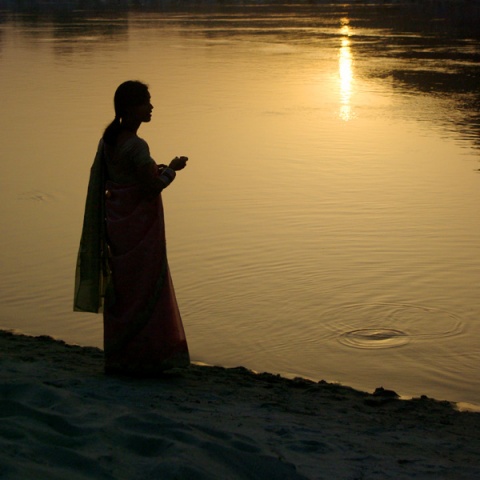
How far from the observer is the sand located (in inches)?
146

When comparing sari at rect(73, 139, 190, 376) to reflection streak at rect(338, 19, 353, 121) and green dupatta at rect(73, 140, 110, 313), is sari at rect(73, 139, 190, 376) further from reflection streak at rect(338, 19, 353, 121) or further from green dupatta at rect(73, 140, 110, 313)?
reflection streak at rect(338, 19, 353, 121)

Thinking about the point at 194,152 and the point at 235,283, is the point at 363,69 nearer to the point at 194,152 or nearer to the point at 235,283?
the point at 194,152

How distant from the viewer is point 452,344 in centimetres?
658

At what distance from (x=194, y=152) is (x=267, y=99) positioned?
20.2 ft

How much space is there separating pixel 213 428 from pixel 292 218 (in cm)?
567

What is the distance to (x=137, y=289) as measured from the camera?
4934 millimetres

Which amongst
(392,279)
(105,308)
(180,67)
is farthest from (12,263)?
(180,67)

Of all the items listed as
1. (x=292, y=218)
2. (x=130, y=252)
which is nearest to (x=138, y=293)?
(x=130, y=252)

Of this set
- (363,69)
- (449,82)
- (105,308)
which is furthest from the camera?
(363,69)

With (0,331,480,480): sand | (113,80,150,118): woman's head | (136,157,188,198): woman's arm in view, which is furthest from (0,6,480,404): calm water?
(113,80,150,118): woman's head

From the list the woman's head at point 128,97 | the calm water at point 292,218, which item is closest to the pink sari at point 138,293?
the woman's head at point 128,97

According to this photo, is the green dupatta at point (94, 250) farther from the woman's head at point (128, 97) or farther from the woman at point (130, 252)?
the woman's head at point (128, 97)

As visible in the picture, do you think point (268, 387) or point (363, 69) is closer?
point (268, 387)

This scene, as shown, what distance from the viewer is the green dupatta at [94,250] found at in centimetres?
493
